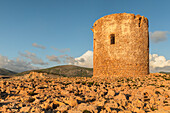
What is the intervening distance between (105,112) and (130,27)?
10330mm

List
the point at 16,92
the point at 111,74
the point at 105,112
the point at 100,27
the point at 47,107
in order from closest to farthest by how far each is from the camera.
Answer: the point at 105,112 < the point at 47,107 < the point at 16,92 < the point at 111,74 < the point at 100,27

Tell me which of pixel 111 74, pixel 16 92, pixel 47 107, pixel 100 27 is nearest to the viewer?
pixel 47 107

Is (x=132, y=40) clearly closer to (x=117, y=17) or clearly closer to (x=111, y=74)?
(x=117, y=17)

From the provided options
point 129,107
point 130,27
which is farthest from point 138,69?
point 129,107

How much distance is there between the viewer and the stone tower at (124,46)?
1220 cm

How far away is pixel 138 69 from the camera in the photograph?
12352mm

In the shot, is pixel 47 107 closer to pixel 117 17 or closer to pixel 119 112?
pixel 119 112

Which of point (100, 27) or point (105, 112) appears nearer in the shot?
point (105, 112)

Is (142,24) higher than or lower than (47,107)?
higher

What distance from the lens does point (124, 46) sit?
12234 mm

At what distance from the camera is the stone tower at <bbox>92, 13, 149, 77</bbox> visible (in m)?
12.2

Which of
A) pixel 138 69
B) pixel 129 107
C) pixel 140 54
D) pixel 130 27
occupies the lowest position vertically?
pixel 129 107

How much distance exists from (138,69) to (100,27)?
5.19m

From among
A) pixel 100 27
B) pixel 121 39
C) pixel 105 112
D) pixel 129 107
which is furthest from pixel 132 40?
pixel 105 112
